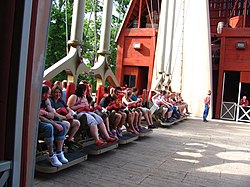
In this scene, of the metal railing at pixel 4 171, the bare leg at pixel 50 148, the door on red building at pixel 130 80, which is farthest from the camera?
the door on red building at pixel 130 80

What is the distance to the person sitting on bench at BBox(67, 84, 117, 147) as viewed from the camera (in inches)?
170

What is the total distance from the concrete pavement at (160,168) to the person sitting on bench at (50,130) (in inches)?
8.7

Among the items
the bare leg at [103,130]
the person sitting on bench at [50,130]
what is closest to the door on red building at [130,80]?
the bare leg at [103,130]

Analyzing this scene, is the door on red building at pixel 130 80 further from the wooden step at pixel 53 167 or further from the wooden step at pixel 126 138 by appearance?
the wooden step at pixel 53 167

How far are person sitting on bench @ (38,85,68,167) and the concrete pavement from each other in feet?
0.73

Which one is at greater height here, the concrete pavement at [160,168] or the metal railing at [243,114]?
the metal railing at [243,114]

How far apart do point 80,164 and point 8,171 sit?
278cm

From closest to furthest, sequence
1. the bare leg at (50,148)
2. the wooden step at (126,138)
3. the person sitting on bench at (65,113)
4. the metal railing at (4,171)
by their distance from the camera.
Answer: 1. the metal railing at (4,171)
2. the bare leg at (50,148)
3. the person sitting on bench at (65,113)
4. the wooden step at (126,138)

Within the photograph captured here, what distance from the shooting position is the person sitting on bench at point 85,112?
4325 millimetres

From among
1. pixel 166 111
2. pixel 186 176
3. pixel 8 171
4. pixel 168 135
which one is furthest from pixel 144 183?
pixel 166 111

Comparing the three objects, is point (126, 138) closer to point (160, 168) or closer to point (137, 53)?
point (160, 168)

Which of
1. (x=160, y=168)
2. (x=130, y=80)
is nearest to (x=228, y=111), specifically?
(x=130, y=80)

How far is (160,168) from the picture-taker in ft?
14.1

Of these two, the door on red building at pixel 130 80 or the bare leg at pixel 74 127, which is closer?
the bare leg at pixel 74 127
